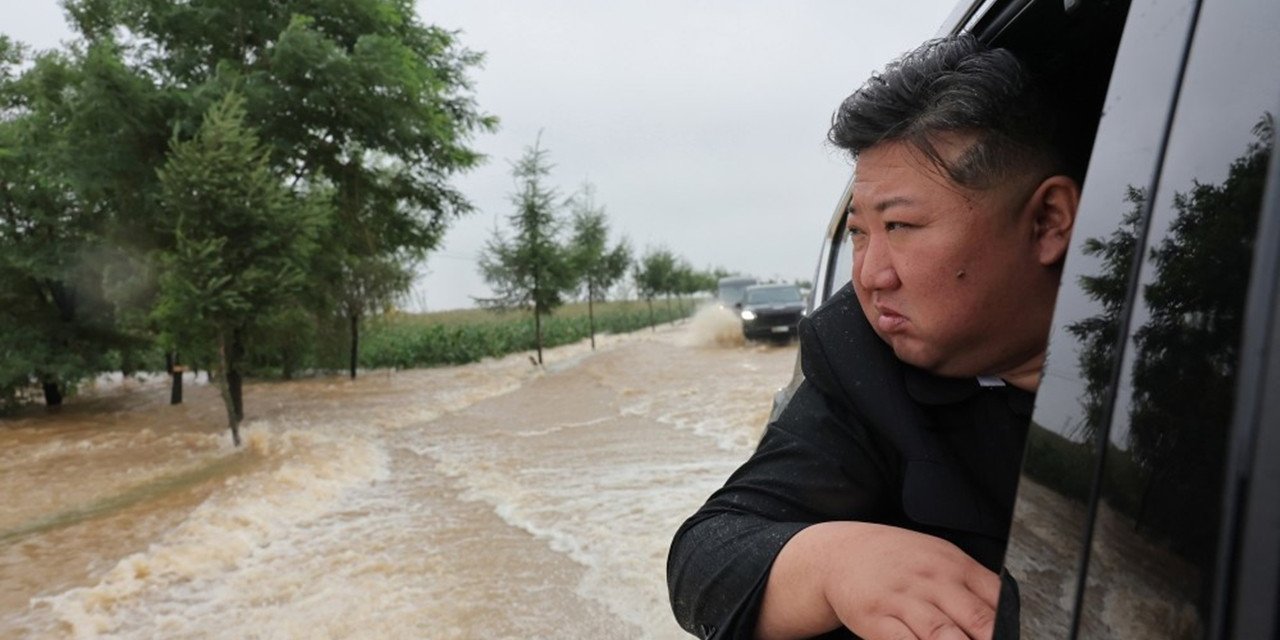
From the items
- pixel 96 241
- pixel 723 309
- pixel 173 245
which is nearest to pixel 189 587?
pixel 173 245

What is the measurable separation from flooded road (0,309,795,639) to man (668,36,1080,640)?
3.61m

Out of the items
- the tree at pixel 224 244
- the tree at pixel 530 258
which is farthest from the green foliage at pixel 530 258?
the tree at pixel 224 244

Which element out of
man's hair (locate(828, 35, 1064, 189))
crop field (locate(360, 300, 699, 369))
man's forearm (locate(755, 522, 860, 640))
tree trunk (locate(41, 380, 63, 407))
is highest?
man's hair (locate(828, 35, 1064, 189))

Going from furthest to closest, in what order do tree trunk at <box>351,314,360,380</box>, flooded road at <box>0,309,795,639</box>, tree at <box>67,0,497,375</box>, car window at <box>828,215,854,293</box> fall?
tree trunk at <box>351,314,360,380</box>, tree at <box>67,0,497,375</box>, flooded road at <box>0,309,795,639</box>, car window at <box>828,215,854,293</box>

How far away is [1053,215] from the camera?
1.12 m

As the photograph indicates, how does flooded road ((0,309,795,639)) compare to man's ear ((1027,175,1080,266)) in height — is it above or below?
below

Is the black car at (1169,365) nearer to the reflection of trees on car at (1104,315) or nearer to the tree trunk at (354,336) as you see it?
the reflection of trees on car at (1104,315)

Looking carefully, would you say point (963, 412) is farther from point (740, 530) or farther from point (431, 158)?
point (431, 158)

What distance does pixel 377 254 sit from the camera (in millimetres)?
20328

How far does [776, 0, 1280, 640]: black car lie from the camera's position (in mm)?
536

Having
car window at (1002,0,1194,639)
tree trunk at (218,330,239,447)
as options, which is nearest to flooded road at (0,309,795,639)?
tree trunk at (218,330,239,447)

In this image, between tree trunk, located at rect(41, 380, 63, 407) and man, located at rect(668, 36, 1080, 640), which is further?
tree trunk, located at rect(41, 380, 63, 407)

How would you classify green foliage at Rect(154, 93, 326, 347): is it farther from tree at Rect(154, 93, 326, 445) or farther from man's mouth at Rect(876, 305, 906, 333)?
man's mouth at Rect(876, 305, 906, 333)

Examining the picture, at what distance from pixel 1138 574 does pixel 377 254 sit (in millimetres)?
20906
